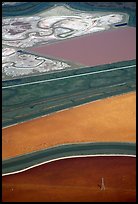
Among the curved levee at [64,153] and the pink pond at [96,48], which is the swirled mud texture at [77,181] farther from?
the pink pond at [96,48]

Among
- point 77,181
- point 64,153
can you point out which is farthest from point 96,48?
point 77,181

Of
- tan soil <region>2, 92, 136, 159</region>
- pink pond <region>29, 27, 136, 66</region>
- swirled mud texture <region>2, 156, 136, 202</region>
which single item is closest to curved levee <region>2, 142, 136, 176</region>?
swirled mud texture <region>2, 156, 136, 202</region>

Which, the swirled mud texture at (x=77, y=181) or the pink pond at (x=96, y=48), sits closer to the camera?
the swirled mud texture at (x=77, y=181)

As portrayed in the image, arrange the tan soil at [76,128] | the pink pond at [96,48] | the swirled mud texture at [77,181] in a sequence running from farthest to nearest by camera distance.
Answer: the pink pond at [96,48] < the tan soil at [76,128] < the swirled mud texture at [77,181]

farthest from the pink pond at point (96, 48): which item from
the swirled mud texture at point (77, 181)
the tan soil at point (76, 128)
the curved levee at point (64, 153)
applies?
the swirled mud texture at point (77, 181)

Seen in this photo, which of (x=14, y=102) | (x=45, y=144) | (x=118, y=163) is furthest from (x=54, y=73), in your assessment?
(x=118, y=163)

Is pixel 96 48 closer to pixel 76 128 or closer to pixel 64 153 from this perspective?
pixel 76 128

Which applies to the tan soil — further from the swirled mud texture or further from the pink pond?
the pink pond
